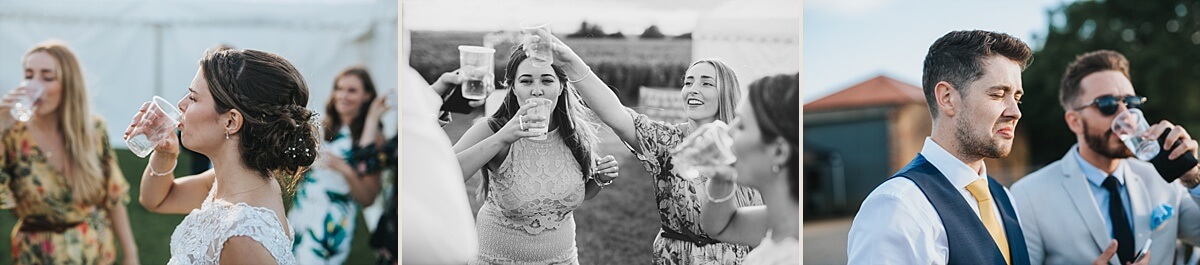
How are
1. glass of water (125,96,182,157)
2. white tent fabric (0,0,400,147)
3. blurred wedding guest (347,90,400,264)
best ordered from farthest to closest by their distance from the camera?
blurred wedding guest (347,90,400,264) → white tent fabric (0,0,400,147) → glass of water (125,96,182,157)

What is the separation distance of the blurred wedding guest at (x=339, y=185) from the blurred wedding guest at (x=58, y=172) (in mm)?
847

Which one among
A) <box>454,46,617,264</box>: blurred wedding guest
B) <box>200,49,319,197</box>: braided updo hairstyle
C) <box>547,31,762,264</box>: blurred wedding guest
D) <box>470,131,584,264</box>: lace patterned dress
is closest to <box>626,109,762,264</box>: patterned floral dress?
<box>547,31,762,264</box>: blurred wedding guest

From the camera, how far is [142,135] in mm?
2699

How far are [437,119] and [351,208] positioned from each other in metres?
2.21

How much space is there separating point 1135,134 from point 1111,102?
14 cm

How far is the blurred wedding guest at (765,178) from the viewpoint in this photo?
312 centimetres

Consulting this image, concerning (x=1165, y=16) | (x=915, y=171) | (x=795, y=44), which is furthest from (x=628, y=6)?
(x=1165, y=16)

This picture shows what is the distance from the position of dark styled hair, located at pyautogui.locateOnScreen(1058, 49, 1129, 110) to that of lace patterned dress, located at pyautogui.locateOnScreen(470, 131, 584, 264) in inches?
75.1

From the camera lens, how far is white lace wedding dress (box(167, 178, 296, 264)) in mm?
2340

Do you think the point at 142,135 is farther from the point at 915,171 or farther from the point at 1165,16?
the point at 1165,16

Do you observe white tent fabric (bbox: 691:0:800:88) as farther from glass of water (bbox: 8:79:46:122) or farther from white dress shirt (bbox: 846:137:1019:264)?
glass of water (bbox: 8:79:46:122)

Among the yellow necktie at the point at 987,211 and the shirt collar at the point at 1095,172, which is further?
the shirt collar at the point at 1095,172

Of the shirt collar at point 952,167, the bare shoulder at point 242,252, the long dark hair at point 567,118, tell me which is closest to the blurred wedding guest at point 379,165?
the long dark hair at point 567,118

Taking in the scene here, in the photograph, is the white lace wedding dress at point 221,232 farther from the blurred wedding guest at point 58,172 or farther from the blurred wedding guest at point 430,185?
the blurred wedding guest at point 58,172
